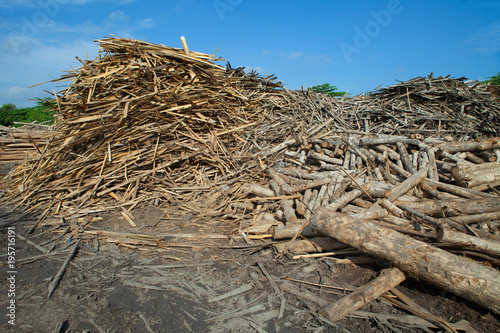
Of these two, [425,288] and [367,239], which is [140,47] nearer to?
[367,239]

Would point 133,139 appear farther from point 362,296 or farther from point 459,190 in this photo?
point 459,190

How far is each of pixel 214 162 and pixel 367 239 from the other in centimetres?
461

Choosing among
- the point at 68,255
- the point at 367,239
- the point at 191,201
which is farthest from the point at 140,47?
the point at 367,239

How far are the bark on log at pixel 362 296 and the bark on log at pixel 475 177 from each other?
371cm

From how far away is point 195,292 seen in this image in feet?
11.2

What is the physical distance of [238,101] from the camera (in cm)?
892

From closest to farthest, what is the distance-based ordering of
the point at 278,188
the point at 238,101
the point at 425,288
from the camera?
the point at 425,288
the point at 278,188
the point at 238,101

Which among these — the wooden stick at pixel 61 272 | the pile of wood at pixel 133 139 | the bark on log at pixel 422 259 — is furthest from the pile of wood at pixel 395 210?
the wooden stick at pixel 61 272

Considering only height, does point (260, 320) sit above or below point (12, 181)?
below

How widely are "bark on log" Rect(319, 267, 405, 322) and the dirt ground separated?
0.09 meters

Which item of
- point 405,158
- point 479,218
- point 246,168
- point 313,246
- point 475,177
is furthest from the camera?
point 246,168

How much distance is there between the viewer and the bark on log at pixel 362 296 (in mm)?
2947

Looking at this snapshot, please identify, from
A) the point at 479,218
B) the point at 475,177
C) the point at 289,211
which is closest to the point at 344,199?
the point at 289,211

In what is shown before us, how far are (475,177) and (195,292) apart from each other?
20.2ft
